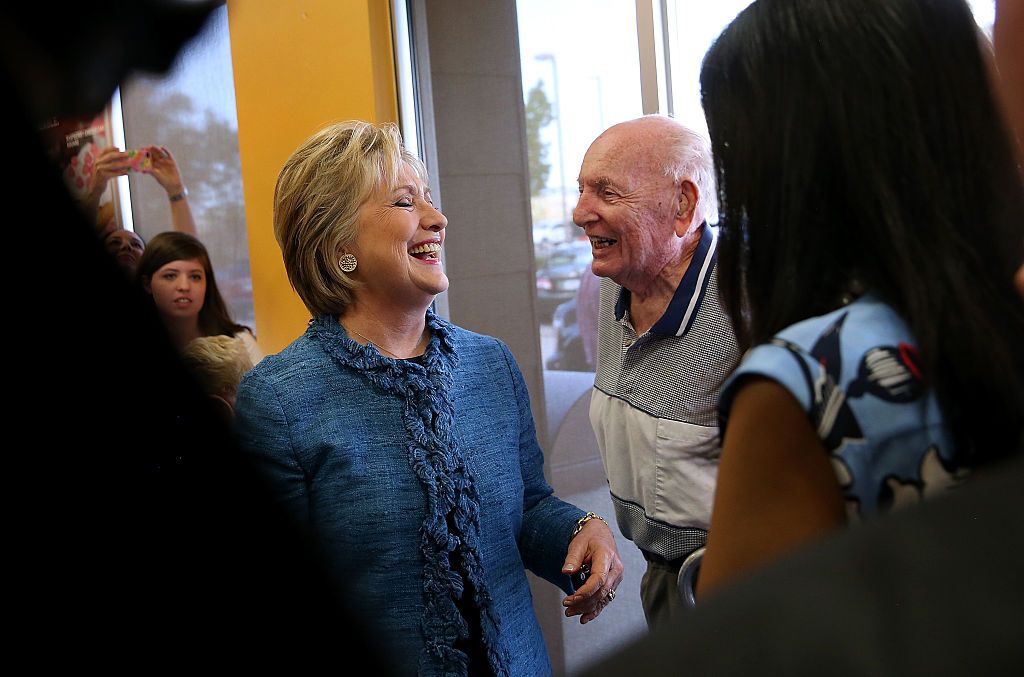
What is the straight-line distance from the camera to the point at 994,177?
2.68ft

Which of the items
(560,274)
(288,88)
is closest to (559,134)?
(560,274)

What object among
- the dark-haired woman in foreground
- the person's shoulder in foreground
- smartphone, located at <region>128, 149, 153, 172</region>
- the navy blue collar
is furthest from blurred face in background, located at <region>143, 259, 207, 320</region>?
the person's shoulder in foreground

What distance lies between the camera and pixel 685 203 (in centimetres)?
214

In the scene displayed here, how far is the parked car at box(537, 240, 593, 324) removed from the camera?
130 inches

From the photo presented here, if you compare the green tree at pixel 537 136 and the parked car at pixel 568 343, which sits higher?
the green tree at pixel 537 136

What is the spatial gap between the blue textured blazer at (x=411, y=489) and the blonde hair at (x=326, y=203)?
112 millimetres

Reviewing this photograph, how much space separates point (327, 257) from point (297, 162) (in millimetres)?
236

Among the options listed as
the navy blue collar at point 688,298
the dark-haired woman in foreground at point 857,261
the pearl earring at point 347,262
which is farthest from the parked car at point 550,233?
the dark-haired woman in foreground at point 857,261

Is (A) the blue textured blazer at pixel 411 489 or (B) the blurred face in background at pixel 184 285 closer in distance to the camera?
(A) the blue textured blazer at pixel 411 489

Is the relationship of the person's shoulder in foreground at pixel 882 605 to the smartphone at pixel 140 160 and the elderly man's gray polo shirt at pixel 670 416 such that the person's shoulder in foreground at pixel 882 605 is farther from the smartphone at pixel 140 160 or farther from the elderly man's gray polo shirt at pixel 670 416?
the smartphone at pixel 140 160

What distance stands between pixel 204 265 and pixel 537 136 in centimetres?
136

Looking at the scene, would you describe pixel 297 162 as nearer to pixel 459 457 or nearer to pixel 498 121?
pixel 459 457

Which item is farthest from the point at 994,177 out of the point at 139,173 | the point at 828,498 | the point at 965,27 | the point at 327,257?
the point at 139,173

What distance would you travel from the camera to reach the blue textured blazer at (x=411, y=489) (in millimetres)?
1785
